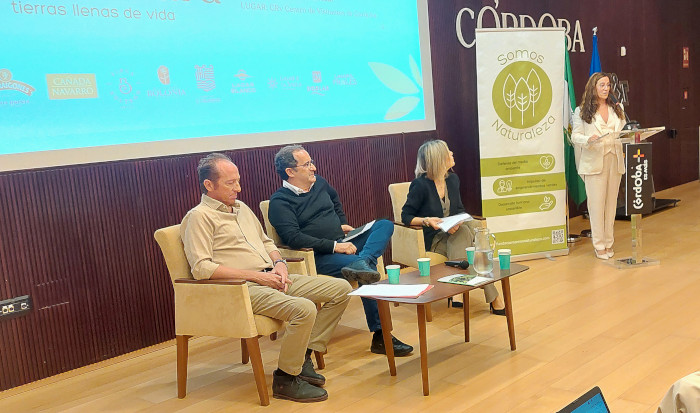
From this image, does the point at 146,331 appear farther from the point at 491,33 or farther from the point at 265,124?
the point at 491,33

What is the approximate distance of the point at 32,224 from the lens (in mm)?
3654

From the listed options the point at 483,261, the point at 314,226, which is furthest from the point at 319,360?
the point at 483,261

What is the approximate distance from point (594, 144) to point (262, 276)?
128 inches

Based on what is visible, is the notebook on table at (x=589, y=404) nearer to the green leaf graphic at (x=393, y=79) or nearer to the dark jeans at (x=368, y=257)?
the dark jeans at (x=368, y=257)

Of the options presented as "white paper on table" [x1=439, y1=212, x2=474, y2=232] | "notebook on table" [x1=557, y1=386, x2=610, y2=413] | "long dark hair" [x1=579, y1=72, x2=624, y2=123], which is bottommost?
"white paper on table" [x1=439, y1=212, x2=474, y2=232]

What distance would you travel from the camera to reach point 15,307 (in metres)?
3.59

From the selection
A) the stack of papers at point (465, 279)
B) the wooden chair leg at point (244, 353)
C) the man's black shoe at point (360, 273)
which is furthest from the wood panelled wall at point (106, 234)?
the stack of papers at point (465, 279)

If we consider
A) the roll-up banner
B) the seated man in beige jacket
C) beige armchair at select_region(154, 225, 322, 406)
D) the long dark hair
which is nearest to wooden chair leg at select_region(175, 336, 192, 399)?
beige armchair at select_region(154, 225, 322, 406)

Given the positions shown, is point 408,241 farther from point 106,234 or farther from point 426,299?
point 106,234

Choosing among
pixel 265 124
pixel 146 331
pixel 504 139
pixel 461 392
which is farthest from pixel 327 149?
pixel 461 392

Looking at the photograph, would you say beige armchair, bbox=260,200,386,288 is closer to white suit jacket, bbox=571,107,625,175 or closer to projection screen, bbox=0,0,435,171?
projection screen, bbox=0,0,435,171

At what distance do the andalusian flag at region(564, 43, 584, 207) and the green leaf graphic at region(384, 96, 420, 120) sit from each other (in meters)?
1.46

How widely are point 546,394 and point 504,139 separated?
291 centimetres

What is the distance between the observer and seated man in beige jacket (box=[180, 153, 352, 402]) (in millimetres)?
3158
